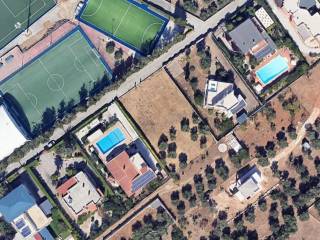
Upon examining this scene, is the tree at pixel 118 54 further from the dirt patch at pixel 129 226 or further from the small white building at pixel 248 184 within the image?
the small white building at pixel 248 184

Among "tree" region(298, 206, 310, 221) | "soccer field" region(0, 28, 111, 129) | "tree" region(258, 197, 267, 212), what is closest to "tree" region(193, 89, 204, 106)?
"soccer field" region(0, 28, 111, 129)

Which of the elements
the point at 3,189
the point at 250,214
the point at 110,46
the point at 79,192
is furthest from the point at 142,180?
the point at 3,189

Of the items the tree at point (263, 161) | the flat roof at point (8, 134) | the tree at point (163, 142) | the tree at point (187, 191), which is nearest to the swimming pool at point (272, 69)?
the tree at point (263, 161)

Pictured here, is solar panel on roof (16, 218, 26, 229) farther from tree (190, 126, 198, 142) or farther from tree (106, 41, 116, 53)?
tree (106, 41, 116, 53)

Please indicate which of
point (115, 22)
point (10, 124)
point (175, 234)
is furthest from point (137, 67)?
point (175, 234)

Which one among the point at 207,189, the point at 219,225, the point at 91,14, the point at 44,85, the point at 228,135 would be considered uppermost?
the point at 91,14

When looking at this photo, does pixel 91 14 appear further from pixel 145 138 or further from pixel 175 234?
pixel 175 234
